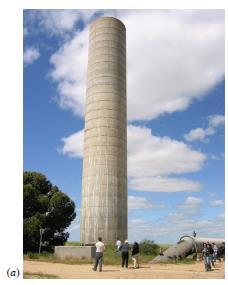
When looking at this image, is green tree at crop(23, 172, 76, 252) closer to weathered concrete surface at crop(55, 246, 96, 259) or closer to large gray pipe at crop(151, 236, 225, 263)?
weathered concrete surface at crop(55, 246, 96, 259)

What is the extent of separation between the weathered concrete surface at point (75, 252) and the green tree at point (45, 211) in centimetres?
936

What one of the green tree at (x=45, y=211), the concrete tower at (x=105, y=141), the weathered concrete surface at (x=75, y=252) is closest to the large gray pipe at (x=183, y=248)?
the weathered concrete surface at (x=75, y=252)

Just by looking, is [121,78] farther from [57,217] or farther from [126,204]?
[57,217]

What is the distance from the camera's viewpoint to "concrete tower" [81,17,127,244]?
37.9 meters

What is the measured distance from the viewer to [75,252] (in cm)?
3070

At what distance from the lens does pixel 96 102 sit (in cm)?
3994

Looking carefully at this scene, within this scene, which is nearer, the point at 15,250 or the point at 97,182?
the point at 15,250

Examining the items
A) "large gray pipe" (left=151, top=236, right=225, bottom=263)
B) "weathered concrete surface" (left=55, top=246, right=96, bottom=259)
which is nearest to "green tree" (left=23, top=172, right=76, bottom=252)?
"weathered concrete surface" (left=55, top=246, right=96, bottom=259)

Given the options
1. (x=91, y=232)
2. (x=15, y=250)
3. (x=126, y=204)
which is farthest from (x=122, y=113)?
(x=15, y=250)

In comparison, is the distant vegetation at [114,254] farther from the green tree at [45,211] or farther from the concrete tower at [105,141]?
the green tree at [45,211]

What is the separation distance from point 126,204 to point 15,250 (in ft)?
76.0

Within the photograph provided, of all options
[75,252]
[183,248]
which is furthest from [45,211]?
[183,248]

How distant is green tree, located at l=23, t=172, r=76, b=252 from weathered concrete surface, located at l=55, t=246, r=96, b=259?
30.7 ft
